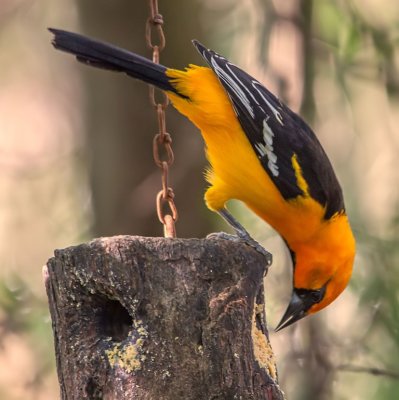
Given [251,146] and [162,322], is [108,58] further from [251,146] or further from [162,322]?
[162,322]

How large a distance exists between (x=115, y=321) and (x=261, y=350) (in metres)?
0.46

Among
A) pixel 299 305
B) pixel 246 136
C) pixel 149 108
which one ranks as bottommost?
pixel 299 305

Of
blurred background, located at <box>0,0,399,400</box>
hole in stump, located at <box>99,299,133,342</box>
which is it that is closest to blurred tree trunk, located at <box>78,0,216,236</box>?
blurred background, located at <box>0,0,399,400</box>

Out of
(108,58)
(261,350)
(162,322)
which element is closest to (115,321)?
(162,322)

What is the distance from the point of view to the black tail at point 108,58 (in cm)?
333

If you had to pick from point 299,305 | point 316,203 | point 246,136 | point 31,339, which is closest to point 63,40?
point 246,136

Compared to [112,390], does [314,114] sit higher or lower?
higher

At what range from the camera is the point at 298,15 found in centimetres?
462

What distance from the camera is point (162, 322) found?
2.61m

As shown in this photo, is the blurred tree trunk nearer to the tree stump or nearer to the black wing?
the black wing

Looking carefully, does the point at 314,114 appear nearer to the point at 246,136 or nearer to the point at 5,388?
the point at 246,136

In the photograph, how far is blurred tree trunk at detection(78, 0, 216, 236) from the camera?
4844 millimetres

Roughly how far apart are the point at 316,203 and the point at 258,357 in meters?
1.16

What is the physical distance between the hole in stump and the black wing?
1070 mm
